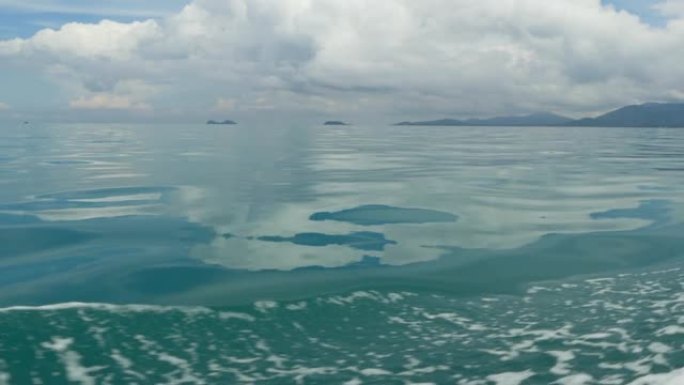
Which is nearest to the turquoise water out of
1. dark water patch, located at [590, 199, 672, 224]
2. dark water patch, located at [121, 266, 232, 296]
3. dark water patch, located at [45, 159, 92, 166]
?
dark water patch, located at [121, 266, 232, 296]

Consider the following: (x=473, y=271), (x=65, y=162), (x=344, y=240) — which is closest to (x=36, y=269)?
(x=344, y=240)

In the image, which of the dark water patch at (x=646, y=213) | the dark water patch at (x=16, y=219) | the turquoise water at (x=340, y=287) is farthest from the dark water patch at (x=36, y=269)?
the dark water patch at (x=646, y=213)

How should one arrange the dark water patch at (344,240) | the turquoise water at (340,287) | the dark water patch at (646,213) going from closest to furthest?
the turquoise water at (340,287), the dark water patch at (344,240), the dark water patch at (646,213)

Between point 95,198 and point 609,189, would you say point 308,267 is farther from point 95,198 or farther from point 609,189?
point 609,189

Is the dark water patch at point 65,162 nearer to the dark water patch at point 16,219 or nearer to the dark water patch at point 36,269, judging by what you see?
the dark water patch at point 16,219

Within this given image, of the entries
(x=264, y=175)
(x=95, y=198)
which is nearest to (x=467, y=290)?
(x=95, y=198)
